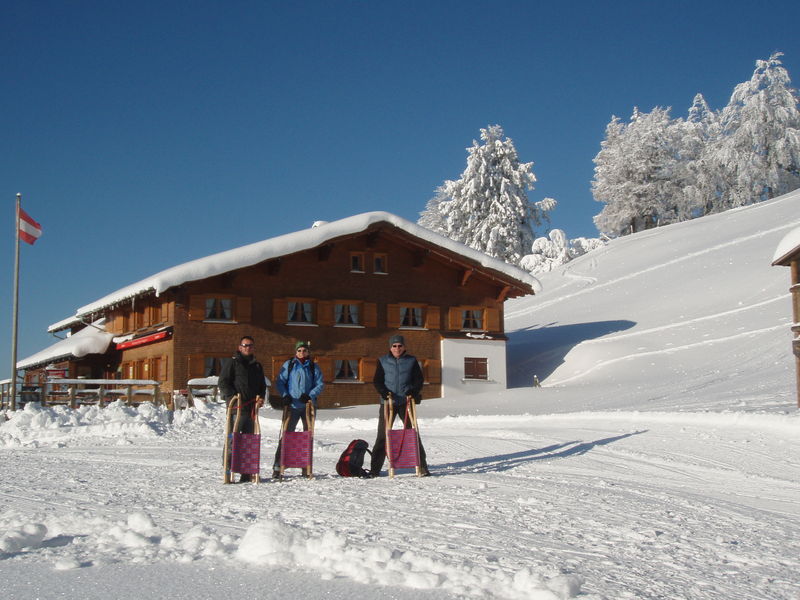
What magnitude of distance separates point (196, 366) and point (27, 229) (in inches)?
292

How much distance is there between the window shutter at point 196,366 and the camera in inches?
1160

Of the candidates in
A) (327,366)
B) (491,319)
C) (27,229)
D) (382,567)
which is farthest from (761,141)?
(382,567)

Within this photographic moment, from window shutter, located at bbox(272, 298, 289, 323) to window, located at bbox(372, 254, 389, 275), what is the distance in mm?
3933

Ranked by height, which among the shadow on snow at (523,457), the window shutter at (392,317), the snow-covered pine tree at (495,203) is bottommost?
the shadow on snow at (523,457)

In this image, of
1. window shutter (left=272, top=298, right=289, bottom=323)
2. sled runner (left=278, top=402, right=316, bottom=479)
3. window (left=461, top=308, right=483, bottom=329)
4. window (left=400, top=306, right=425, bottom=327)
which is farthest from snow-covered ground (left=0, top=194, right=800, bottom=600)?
window (left=461, top=308, right=483, bottom=329)

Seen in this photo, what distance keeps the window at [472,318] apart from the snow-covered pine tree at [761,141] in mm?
38177

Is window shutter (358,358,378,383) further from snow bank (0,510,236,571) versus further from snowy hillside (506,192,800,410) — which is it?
snow bank (0,510,236,571)

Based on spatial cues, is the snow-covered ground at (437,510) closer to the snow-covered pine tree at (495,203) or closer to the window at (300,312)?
the window at (300,312)

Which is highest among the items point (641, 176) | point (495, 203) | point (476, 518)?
point (641, 176)

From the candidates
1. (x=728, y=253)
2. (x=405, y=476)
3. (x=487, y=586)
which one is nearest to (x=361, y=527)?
(x=487, y=586)

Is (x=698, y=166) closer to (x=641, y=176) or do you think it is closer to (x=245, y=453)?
(x=641, y=176)

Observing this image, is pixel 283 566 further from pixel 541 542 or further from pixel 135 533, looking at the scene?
pixel 541 542

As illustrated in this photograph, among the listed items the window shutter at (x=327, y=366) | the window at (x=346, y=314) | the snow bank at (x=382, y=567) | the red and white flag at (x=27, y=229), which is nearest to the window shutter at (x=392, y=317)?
the window at (x=346, y=314)

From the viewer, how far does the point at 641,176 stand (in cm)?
7012
